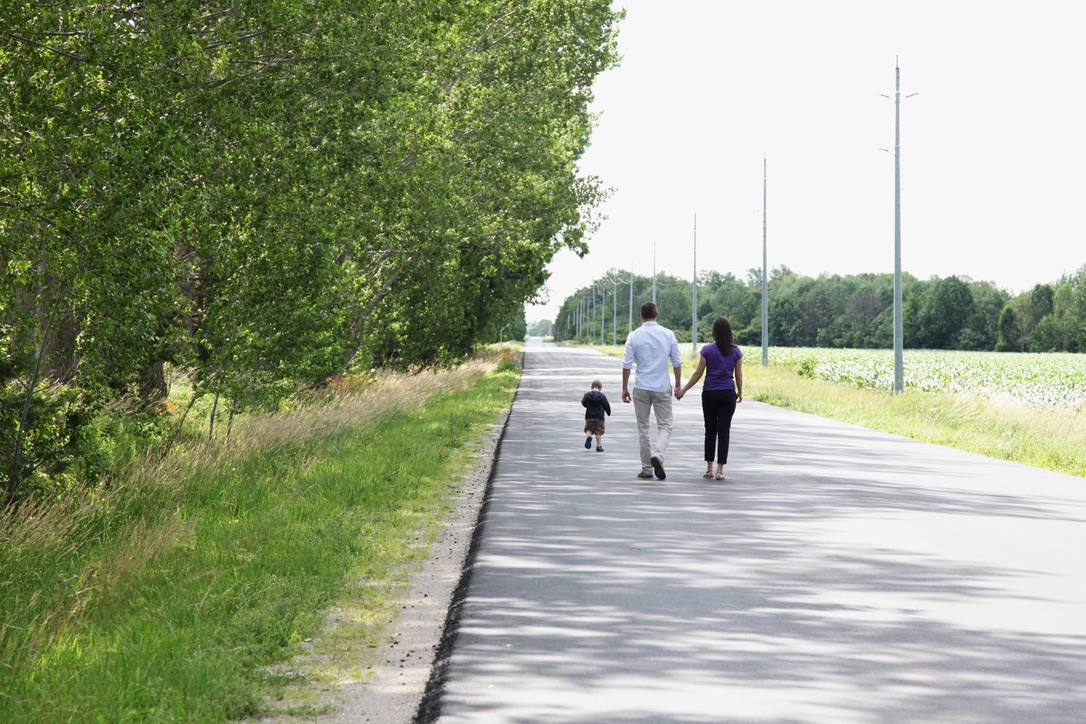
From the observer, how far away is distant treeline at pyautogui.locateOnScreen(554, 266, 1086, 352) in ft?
367

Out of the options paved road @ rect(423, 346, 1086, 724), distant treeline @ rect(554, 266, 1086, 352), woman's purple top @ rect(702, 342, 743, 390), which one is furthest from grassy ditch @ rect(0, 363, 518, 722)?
distant treeline @ rect(554, 266, 1086, 352)

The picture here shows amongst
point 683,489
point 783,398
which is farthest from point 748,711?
point 783,398

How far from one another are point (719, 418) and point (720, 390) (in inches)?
13.5

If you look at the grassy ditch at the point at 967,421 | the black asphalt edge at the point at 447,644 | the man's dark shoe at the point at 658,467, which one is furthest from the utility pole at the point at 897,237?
the black asphalt edge at the point at 447,644

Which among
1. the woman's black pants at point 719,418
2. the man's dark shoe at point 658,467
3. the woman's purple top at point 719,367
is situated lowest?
the man's dark shoe at point 658,467

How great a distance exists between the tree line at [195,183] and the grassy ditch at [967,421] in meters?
10.3

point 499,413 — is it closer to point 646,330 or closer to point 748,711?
point 646,330

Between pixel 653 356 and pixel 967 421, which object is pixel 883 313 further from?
pixel 653 356

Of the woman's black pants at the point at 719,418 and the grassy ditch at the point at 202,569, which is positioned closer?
the grassy ditch at the point at 202,569

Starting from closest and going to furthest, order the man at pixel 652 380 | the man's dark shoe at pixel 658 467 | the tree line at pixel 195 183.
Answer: the tree line at pixel 195 183 → the man's dark shoe at pixel 658 467 → the man at pixel 652 380

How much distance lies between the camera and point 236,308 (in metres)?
11.5

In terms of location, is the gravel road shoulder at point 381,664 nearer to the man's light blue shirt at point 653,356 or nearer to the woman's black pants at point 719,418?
the man's light blue shirt at point 653,356

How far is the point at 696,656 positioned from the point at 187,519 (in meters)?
5.25

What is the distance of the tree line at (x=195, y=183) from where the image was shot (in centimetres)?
752
